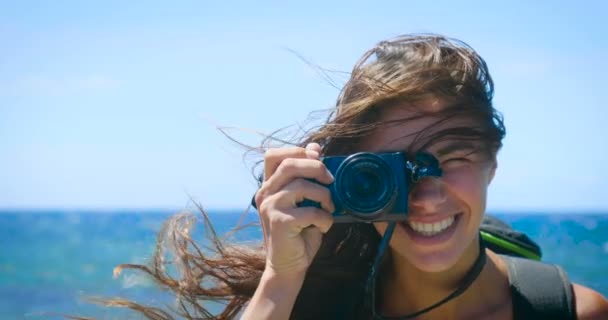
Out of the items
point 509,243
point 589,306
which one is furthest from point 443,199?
point 509,243

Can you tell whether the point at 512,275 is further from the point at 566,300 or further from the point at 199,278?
the point at 199,278

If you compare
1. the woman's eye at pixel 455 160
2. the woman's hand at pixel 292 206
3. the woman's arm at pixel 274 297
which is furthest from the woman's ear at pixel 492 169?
the woman's arm at pixel 274 297

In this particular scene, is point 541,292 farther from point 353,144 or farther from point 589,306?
point 353,144

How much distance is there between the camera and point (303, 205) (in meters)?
2.34

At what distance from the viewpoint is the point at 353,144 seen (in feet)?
8.47

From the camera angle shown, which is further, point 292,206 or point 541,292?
point 541,292

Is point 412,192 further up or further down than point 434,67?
further down

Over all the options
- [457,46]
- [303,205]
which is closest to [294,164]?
[303,205]

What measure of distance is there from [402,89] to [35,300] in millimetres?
12671

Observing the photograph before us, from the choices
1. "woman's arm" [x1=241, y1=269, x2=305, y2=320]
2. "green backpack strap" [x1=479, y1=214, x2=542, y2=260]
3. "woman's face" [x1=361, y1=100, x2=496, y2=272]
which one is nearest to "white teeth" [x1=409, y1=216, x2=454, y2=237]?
"woman's face" [x1=361, y1=100, x2=496, y2=272]

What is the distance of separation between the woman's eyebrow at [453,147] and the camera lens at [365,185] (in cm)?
19

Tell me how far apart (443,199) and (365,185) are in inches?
8.6

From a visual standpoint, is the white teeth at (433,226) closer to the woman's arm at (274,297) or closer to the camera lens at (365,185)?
the camera lens at (365,185)

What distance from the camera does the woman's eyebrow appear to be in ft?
7.86
